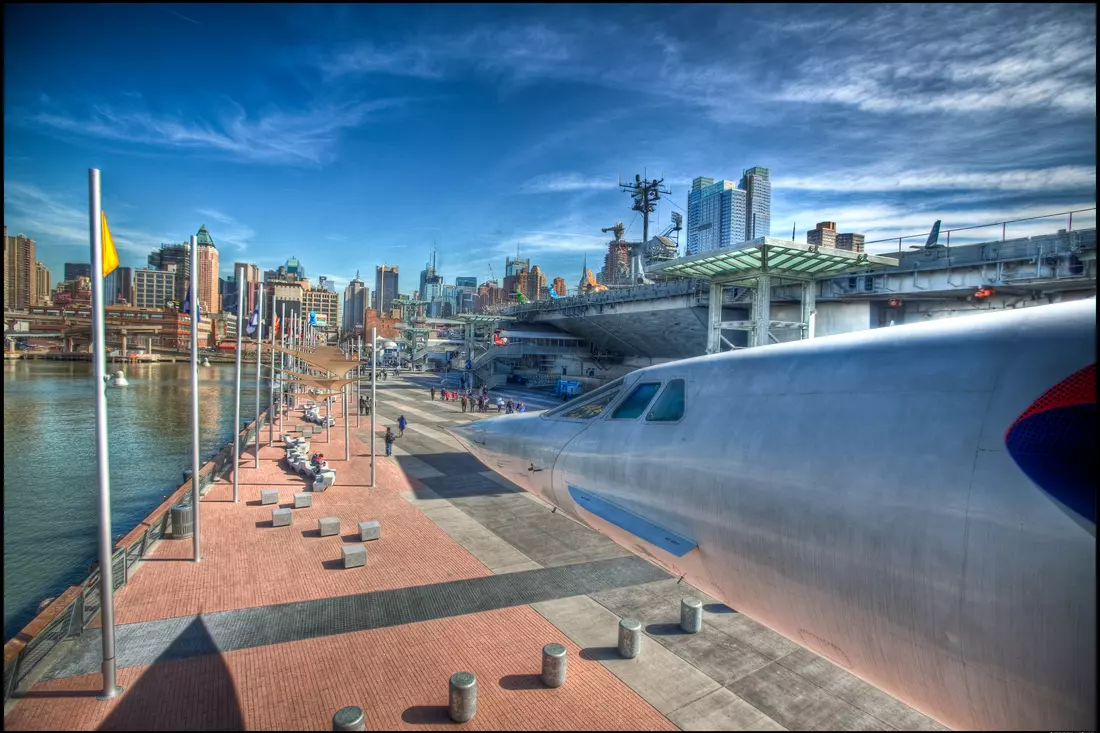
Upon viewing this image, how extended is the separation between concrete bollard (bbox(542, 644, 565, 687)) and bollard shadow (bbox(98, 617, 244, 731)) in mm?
4553

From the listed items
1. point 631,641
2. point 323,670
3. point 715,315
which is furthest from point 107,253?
point 715,315

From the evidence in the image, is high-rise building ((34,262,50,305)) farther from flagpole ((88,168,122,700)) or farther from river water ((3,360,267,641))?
flagpole ((88,168,122,700))

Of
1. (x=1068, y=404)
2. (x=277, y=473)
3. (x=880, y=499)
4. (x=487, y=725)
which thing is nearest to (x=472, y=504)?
(x=277, y=473)

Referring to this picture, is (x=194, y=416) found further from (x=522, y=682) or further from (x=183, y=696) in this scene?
(x=522, y=682)

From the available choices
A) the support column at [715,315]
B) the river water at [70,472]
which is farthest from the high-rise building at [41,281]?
the support column at [715,315]

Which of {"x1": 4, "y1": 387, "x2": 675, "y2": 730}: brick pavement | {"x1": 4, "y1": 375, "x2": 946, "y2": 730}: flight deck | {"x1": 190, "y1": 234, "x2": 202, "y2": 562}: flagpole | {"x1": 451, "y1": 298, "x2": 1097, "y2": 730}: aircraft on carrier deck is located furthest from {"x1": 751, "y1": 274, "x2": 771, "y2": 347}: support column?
{"x1": 190, "y1": 234, "x2": 202, "y2": 562}: flagpole

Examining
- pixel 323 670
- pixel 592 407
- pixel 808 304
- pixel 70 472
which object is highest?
pixel 808 304

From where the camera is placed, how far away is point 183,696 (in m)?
8.45

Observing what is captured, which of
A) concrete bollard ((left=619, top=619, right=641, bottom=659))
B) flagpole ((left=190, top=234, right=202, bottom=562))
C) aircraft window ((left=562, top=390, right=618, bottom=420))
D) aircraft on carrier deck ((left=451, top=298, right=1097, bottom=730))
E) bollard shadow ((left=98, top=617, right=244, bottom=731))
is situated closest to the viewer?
aircraft on carrier deck ((left=451, top=298, right=1097, bottom=730))

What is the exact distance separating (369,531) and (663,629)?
897cm

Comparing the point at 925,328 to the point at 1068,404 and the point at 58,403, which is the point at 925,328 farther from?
the point at 58,403

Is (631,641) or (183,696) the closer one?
(183,696)

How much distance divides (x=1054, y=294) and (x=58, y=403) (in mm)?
82804

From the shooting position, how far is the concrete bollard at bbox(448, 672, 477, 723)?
8133 mm
